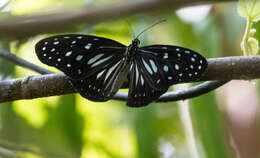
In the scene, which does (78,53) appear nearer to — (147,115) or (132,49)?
(132,49)

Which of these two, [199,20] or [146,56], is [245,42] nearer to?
[146,56]

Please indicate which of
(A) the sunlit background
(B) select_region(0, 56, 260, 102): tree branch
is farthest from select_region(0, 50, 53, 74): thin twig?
(B) select_region(0, 56, 260, 102): tree branch

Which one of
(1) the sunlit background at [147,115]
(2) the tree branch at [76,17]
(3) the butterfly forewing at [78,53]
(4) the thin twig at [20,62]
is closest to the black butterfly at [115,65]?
(3) the butterfly forewing at [78,53]

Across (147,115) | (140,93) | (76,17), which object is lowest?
(147,115)

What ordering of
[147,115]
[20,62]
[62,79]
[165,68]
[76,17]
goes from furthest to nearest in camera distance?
[147,115], [20,62], [165,68], [62,79], [76,17]

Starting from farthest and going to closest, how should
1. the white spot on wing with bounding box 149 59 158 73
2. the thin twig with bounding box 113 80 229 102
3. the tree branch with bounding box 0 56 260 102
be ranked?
the white spot on wing with bounding box 149 59 158 73, the thin twig with bounding box 113 80 229 102, the tree branch with bounding box 0 56 260 102

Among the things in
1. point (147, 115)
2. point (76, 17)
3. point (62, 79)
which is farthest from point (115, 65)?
point (76, 17)

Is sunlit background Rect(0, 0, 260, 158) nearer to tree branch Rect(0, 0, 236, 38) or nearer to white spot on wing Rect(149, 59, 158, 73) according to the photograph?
white spot on wing Rect(149, 59, 158, 73)
